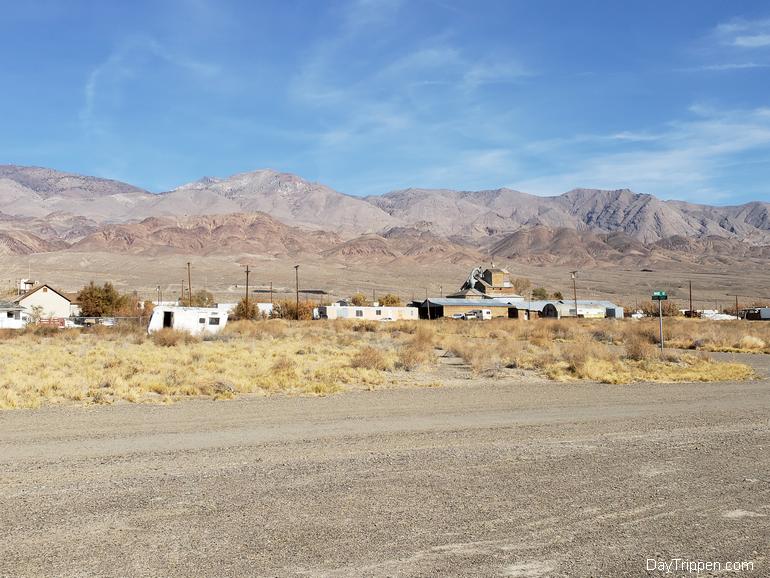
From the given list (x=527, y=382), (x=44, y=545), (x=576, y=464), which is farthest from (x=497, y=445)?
(x=527, y=382)

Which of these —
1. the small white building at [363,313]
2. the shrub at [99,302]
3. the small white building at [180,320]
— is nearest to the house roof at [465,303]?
the small white building at [363,313]

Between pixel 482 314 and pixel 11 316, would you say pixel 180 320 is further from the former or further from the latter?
pixel 482 314

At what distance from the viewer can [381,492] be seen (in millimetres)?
8844

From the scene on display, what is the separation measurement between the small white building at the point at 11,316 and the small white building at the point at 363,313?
31.9 meters

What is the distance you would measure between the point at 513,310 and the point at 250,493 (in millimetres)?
88422

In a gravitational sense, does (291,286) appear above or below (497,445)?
above

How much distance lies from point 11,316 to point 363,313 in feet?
122

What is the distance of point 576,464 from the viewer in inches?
404

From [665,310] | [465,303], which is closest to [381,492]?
[465,303]

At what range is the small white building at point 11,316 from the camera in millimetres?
62625

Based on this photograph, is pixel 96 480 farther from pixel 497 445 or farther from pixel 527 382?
pixel 527 382

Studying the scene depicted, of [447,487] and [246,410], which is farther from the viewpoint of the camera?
[246,410]

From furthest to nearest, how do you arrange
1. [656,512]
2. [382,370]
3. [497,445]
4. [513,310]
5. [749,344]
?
[513,310]
[749,344]
[382,370]
[497,445]
[656,512]

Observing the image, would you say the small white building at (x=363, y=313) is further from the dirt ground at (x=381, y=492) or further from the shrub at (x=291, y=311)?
the dirt ground at (x=381, y=492)
